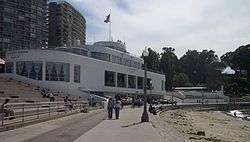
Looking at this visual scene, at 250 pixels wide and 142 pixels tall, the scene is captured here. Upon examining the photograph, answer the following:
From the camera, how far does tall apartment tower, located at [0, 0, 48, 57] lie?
132875mm

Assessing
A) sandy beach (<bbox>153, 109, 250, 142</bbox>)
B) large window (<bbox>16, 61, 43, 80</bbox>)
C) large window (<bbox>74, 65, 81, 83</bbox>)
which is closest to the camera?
sandy beach (<bbox>153, 109, 250, 142</bbox>)

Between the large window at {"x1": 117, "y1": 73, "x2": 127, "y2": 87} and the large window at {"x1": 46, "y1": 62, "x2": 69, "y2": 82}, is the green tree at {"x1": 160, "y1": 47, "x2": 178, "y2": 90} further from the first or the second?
the large window at {"x1": 46, "y1": 62, "x2": 69, "y2": 82}

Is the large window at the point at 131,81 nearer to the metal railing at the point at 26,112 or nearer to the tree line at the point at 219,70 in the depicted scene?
the tree line at the point at 219,70

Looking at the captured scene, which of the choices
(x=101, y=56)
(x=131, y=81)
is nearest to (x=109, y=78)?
(x=101, y=56)

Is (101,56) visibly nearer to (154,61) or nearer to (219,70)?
(154,61)

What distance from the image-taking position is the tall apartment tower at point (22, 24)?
132875 mm

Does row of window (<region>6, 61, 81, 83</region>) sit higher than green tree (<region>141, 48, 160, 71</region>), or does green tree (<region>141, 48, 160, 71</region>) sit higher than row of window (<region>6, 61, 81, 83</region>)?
green tree (<region>141, 48, 160, 71</region>)

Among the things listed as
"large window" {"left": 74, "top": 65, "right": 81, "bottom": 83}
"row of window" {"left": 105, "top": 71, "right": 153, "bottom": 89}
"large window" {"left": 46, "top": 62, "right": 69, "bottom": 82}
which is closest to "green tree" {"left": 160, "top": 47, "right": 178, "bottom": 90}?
"row of window" {"left": 105, "top": 71, "right": 153, "bottom": 89}

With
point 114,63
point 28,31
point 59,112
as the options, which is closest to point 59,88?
point 114,63

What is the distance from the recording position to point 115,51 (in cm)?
10506

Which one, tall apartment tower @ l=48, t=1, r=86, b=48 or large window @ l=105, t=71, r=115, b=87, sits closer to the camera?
large window @ l=105, t=71, r=115, b=87

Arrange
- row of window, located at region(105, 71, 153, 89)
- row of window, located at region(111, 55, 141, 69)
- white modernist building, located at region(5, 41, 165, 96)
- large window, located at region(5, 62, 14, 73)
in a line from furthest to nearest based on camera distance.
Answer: row of window, located at region(111, 55, 141, 69) → row of window, located at region(105, 71, 153, 89) → large window, located at region(5, 62, 14, 73) → white modernist building, located at region(5, 41, 165, 96)

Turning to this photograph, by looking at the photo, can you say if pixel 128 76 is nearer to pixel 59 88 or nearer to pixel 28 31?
pixel 59 88

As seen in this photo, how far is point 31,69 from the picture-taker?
8244 centimetres
